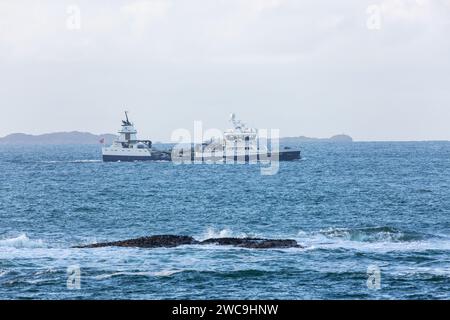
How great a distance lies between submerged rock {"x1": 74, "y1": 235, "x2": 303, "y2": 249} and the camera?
43000mm

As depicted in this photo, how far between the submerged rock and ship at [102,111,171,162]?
101886 mm

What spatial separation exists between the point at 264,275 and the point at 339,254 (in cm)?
694

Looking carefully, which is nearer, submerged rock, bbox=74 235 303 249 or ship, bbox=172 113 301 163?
submerged rock, bbox=74 235 303 249

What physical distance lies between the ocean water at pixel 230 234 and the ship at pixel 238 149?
36.7 metres

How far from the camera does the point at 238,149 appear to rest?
144875 mm

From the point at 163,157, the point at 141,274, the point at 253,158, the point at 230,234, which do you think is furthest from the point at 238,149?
the point at 141,274

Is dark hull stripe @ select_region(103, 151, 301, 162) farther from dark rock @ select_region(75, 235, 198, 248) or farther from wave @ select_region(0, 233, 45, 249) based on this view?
dark rock @ select_region(75, 235, 198, 248)

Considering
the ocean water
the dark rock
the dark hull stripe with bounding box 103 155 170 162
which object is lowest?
the ocean water

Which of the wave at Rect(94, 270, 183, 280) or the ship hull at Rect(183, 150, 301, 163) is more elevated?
the ship hull at Rect(183, 150, 301, 163)

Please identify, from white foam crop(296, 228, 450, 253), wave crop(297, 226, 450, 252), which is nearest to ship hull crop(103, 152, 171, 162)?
wave crop(297, 226, 450, 252)

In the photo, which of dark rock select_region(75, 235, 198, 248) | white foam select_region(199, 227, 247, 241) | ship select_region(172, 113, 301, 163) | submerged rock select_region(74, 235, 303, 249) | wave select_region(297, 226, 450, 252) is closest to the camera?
submerged rock select_region(74, 235, 303, 249)

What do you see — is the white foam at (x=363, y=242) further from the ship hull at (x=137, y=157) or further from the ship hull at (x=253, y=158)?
the ship hull at (x=137, y=157)

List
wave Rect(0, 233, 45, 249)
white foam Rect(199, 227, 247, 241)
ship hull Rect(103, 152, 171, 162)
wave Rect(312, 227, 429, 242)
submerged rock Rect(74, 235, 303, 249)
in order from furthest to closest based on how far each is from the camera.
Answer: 1. ship hull Rect(103, 152, 171, 162)
2. white foam Rect(199, 227, 247, 241)
3. wave Rect(312, 227, 429, 242)
4. wave Rect(0, 233, 45, 249)
5. submerged rock Rect(74, 235, 303, 249)
